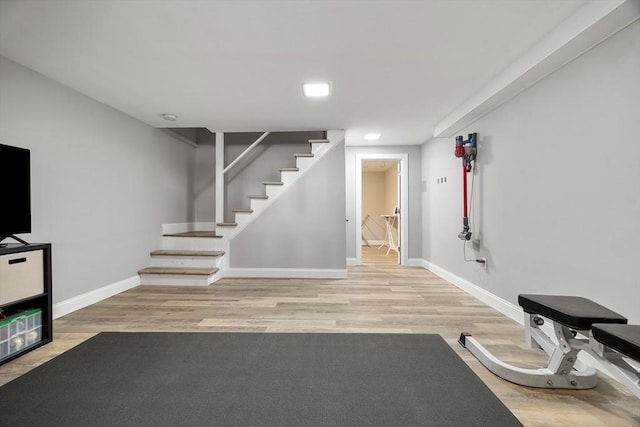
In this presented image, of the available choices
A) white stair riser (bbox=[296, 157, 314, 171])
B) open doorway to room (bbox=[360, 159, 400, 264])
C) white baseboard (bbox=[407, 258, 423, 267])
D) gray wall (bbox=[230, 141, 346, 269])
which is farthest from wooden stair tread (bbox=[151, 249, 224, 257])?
open doorway to room (bbox=[360, 159, 400, 264])

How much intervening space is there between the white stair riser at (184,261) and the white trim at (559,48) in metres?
3.93

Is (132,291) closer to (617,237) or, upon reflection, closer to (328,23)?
(328,23)

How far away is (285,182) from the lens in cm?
445

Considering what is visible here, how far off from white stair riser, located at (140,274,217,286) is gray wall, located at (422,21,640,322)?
357 cm

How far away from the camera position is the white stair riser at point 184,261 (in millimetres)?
4176

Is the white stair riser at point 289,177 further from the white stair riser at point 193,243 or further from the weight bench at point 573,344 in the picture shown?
the weight bench at point 573,344

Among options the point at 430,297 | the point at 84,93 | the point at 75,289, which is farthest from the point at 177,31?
the point at 430,297

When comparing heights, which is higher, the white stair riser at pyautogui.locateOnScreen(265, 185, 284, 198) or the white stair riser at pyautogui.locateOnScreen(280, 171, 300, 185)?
the white stair riser at pyautogui.locateOnScreen(280, 171, 300, 185)

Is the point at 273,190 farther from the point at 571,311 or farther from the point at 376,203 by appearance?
the point at 376,203

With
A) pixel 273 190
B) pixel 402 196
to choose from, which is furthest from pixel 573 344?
pixel 402 196

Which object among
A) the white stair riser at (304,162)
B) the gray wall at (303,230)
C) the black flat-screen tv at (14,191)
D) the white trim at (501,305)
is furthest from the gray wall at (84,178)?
the white trim at (501,305)

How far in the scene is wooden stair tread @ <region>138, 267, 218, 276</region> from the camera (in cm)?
390

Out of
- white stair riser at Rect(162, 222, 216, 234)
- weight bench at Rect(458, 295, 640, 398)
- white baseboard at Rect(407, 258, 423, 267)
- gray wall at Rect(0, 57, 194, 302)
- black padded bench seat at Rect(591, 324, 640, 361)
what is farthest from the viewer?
white baseboard at Rect(407, 258, 423, 267)

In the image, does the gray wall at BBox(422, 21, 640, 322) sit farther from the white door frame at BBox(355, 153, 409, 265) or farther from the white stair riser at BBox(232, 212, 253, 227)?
the white stair riser at BBox(232, 212, 253, 227)
